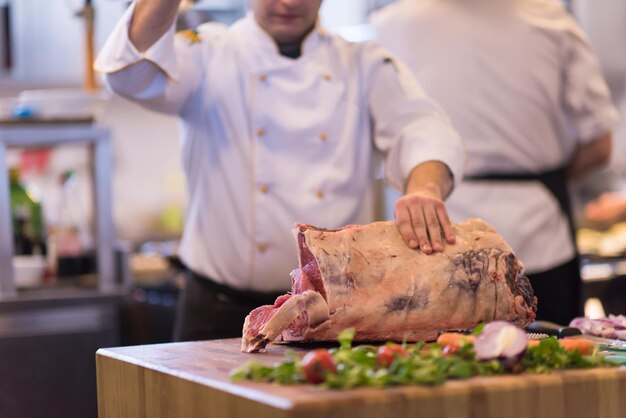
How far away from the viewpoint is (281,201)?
7.54 ft

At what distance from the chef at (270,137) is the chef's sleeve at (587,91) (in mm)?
899

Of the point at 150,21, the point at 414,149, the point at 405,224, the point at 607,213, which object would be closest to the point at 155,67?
the point at 150,21

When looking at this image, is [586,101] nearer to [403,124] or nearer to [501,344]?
[403,124]

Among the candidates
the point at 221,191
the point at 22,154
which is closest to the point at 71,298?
the point at 221,191

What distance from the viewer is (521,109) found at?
9.96 feet

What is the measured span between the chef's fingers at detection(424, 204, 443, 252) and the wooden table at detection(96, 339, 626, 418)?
0.34 metres

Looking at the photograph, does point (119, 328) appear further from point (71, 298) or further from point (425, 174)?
point (425, 174)

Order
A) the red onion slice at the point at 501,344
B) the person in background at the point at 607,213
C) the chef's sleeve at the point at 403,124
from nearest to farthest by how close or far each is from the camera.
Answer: the red onion slice at the point at 501,344 → the chef's sleeve at the point at 403,124 → the person in background at the point at 607,213

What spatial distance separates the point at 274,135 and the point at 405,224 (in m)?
0.64

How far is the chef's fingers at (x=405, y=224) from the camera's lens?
173 centimetres

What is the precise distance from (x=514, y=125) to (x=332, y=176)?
0.92 meters

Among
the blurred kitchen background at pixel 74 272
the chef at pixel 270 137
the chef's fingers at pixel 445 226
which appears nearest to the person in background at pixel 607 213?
the blurred kitchen background at pixel 74 272

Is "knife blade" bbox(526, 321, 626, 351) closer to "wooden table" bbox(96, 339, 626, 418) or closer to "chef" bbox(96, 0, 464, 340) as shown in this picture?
"wooden table" bbox(96, 339, 626, 418)

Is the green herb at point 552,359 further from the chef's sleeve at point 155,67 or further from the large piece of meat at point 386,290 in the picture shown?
the chef's sleeve at point 155,67
